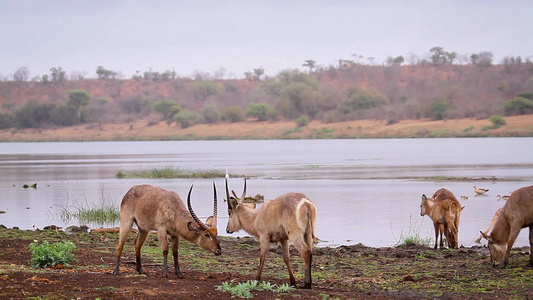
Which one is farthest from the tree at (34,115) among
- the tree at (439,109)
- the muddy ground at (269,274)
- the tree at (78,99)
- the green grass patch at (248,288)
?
the green grass patch at (248,288)

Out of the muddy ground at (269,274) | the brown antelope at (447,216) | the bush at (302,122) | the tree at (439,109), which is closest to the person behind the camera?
the muddy ground at (269,274)

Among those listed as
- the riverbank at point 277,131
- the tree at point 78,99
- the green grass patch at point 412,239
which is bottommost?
the riverbank at point 277,131

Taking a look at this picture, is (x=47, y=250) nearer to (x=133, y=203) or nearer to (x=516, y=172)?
(x=133, y=203)

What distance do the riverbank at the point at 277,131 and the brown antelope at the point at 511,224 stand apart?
49.5 meters

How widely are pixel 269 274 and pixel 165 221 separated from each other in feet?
5.37

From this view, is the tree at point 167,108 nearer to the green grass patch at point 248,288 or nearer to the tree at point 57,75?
the tree at point 57,75

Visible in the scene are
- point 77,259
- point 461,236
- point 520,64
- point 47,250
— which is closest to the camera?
point 47,250

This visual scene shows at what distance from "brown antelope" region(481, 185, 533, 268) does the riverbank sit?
4947cm

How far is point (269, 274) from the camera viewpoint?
1007 centimetres

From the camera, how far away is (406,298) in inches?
335

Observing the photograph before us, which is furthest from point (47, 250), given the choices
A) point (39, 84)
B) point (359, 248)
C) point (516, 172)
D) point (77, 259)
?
point (39, 84)

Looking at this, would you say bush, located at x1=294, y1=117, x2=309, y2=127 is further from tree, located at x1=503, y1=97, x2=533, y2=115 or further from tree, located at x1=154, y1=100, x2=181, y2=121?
tree, located at x1=503, y1=97, x2=533, y2=115

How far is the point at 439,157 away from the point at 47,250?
34685 millimetres

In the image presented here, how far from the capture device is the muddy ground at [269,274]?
8.04 metres
